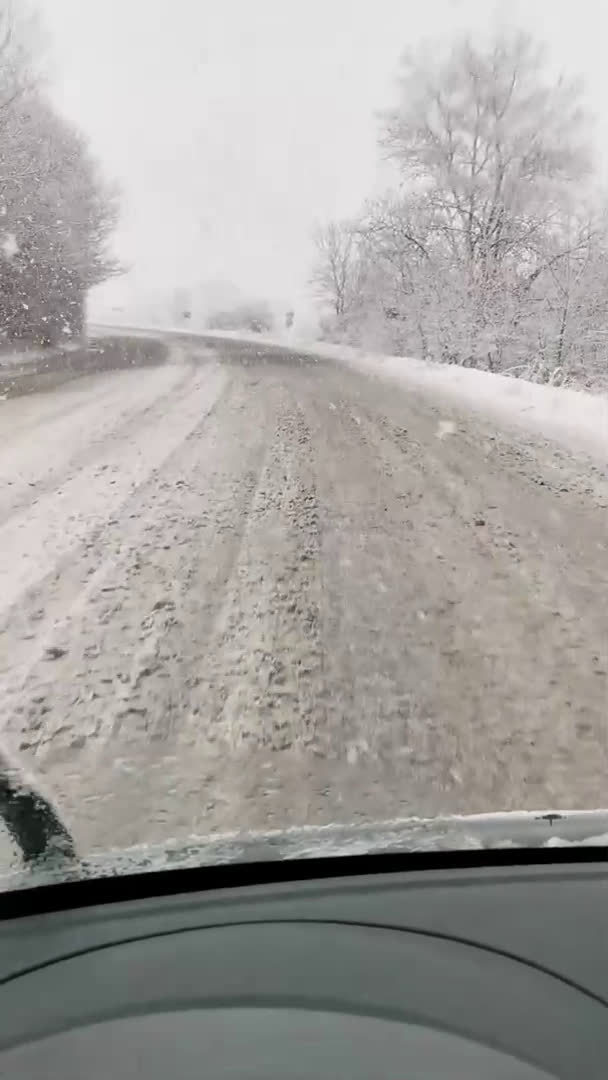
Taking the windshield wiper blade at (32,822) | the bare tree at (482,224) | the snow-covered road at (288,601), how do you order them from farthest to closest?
1. the bare tree at (482,224)
2. the snow-covered road at (288,601)
3. the windshield wiper blade at (32,822)

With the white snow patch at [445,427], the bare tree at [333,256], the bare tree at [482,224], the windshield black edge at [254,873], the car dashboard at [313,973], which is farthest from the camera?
the white snow patch at [445,427]

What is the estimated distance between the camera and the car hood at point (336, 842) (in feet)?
3.56

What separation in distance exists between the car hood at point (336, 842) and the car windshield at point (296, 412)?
0.03 metres

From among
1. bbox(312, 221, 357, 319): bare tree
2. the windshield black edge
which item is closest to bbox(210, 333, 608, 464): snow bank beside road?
bbox(312, 221, 357, 319): bare tree

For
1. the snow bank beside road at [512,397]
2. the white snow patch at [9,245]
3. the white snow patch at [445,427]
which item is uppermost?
the white snow patch at [9,245]

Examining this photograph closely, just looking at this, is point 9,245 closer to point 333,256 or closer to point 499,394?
point 333,256

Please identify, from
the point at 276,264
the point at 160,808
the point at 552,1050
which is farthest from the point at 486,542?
the point at 552,1050

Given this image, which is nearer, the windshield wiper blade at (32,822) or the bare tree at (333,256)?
the windshield wiper blade at (32,822)

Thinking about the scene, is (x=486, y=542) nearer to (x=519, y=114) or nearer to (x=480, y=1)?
(x=519, y=114)

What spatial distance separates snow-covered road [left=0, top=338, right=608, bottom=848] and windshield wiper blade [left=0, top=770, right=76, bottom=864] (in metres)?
0.04

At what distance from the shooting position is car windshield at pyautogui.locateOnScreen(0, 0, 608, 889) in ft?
5.21

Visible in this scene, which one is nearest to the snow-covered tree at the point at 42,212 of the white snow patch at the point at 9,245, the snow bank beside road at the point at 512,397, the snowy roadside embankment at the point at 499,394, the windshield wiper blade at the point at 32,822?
the white snow patch at the point at 9,245

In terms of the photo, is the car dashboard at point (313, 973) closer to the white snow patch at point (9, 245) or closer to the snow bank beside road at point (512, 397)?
the white snow patch at point (9, 245)

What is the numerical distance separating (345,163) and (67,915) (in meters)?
1.92
